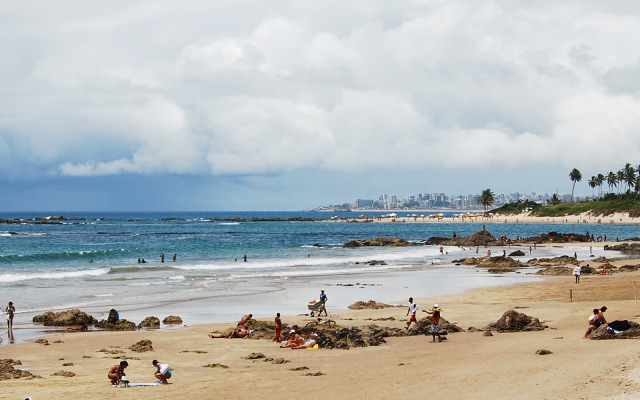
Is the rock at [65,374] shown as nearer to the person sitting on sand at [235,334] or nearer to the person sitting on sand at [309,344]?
the person sitting on sand at [235,334]

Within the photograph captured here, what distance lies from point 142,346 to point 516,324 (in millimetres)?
12814

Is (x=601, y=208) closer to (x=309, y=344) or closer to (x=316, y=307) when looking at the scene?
(x=316, y=307)

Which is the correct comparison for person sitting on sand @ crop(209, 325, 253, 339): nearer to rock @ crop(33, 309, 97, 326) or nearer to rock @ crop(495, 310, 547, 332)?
rock @ crop(33, 309, 97, 326)

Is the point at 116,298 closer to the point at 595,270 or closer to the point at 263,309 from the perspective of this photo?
the point at 263,309

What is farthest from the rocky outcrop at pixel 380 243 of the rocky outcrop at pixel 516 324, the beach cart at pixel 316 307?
the rocky outcrop at pixel 516 324

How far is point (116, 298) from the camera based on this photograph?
35.9m

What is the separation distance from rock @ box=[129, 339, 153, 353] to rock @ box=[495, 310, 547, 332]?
12.0 m

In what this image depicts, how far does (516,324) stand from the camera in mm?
22062

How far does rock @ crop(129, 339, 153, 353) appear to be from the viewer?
20.8m

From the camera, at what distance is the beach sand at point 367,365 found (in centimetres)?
1388

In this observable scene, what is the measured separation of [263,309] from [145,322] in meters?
6.73

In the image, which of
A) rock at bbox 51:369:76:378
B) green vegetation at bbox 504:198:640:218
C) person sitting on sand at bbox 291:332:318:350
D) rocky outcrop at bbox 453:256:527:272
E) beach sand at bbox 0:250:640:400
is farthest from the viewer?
green vegetation at bbox 504:198:640:218

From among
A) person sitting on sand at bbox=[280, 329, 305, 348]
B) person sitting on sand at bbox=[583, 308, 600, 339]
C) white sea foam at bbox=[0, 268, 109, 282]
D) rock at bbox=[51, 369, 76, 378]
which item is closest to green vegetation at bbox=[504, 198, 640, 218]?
white sea foam at bbox=[0, 268, 109, 282]

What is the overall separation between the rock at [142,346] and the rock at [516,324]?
12015 millimetres
